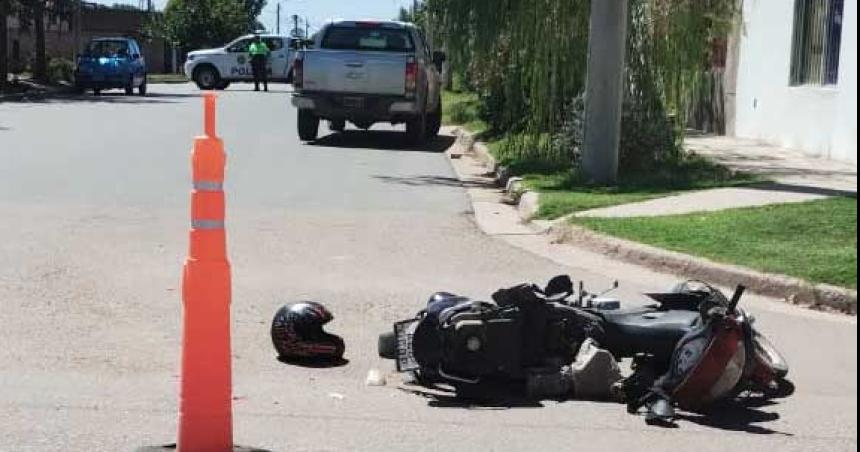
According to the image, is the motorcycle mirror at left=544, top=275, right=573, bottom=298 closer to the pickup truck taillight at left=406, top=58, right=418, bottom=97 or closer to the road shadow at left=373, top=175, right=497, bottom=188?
the road shadow at left=373, top=175, right=497, bottom=188

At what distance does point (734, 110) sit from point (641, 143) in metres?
7.50

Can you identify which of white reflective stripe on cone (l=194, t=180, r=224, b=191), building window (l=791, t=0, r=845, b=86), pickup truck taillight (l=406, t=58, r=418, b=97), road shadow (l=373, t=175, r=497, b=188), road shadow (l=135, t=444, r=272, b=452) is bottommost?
road shadow (l=135, t=444, r=272, b=452)

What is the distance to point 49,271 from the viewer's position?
8367 mm

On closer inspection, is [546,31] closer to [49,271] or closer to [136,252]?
[136,252]

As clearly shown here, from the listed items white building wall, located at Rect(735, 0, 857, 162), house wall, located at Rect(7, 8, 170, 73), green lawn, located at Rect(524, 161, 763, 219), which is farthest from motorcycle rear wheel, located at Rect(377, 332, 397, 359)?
house wall, located at Rect(7, 8, 170, 73)

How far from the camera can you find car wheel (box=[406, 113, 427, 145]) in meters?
20.5

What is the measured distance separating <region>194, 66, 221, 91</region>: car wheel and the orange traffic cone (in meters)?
41.5

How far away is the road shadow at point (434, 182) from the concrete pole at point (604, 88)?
6.97 feet

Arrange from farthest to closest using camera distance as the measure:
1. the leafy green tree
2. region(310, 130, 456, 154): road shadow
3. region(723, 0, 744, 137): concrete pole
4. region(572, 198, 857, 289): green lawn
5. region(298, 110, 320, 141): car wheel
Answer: region(723, 0, 744, 137): concrete pole < region(298, 110, 320, 141): car wheel < region(310, 130, 456, 154): road shadow < the leafy green tree < region(572, 198, 857, 289): green lawn

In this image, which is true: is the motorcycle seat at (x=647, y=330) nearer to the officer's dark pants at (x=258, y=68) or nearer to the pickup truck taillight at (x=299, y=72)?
the pickup truck taillight at (x=299, y=72)

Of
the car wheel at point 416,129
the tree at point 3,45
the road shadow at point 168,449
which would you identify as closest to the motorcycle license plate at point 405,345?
the road shadow at point 168,449

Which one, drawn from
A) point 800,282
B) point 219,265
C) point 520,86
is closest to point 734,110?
point 520,86

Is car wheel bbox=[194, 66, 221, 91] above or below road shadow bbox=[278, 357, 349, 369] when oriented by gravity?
above

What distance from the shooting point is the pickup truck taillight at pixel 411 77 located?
1950 cm
